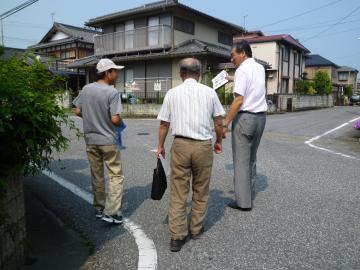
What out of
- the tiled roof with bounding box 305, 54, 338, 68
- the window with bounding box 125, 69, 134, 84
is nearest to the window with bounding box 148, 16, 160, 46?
the window with bounding box 125, 69, 134, 84

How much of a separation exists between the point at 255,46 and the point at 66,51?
57.6 ft

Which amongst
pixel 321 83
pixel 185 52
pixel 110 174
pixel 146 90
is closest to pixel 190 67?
pixel 110 174

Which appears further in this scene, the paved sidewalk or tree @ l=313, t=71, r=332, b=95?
tree @ l=313, t=71, r=332, b=95

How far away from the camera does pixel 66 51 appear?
3319 cm

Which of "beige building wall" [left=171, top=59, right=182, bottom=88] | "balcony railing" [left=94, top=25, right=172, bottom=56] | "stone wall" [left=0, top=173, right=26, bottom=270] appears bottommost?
"stone wall" [left=0, top=173, right=26, bottom=270]

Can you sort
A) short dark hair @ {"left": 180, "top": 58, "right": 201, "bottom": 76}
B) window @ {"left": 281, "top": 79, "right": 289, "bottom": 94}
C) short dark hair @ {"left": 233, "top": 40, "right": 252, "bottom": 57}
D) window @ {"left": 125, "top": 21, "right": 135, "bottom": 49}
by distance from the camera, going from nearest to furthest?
1. short dark hair @ {"left": 180, "top": 58, "right": 201, "bottom": 76}
2. short dark hair @ {"left": 233, "top": 40, "right": 252, "bottom": 57}
3. window @ {"left": 125, "top": 21, "right": 135, "bottom": 49}
4. window @ {"left": 281, "top": 79, "right": 289, "bottom": 94}

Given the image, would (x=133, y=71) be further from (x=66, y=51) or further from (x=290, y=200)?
(x=290, y=200)

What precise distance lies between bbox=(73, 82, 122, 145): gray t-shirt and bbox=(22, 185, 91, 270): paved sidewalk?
1031 millimetres

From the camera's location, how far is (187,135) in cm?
330

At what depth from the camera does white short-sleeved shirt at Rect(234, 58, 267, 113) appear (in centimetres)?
413

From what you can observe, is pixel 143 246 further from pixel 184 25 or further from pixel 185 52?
pixel 184 25

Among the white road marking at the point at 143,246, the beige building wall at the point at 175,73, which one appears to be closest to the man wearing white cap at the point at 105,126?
the white road marking at the point at 143,246

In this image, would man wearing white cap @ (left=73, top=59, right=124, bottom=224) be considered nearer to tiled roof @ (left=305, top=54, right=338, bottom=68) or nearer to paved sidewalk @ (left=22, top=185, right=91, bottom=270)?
paved sidewalk @ (left=22, top=185, right=91, bottom=270)

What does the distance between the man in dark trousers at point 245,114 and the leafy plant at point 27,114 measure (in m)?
1.97
